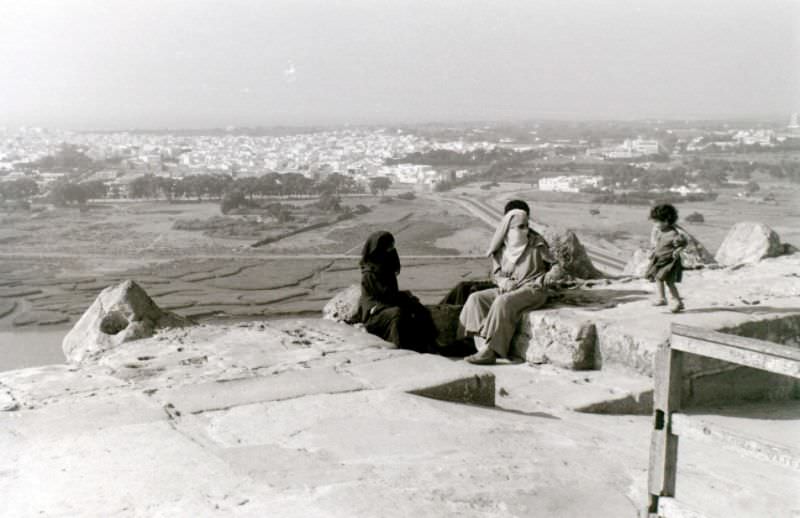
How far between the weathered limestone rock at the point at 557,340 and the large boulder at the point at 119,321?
3.25 metres

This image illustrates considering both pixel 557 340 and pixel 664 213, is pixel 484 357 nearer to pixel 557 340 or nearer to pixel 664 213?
pixel 557 340

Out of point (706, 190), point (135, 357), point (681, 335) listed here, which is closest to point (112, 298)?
point (135, 357)

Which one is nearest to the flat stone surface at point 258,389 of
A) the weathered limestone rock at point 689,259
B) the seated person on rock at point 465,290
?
the seated person on rock at point 465,290

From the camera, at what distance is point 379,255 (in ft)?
25.6

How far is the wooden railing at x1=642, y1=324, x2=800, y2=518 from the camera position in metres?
2.56

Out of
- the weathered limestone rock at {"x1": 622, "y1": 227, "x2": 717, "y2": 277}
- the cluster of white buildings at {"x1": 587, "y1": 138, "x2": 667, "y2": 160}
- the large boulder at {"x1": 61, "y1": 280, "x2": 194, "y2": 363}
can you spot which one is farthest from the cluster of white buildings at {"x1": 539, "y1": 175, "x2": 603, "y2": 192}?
the large boulder at {"x1": 61, "y1": 280, "x2": 194, "y2": 363}

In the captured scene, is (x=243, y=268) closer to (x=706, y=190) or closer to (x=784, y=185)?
(x=706, y=190)

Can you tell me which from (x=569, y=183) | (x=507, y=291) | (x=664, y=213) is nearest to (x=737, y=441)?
(x=664, y=213)

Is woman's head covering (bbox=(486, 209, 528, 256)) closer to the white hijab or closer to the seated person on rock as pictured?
the white hijab

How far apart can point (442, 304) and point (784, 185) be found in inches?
735

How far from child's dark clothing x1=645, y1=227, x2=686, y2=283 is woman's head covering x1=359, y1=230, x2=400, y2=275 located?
2526mm

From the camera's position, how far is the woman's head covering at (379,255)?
7785 millimetres

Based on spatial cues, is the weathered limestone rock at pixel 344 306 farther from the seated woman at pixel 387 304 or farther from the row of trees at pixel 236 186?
the row of trees at pixel 236 186

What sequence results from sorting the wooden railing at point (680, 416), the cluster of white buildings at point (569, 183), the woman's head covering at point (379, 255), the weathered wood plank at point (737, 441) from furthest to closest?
the cluster of white buildings at point (569, 183), the woman's head covering at point (379, 255), the wooden railing at point (680, 416), the weathered wood plank at point (737, 441)
